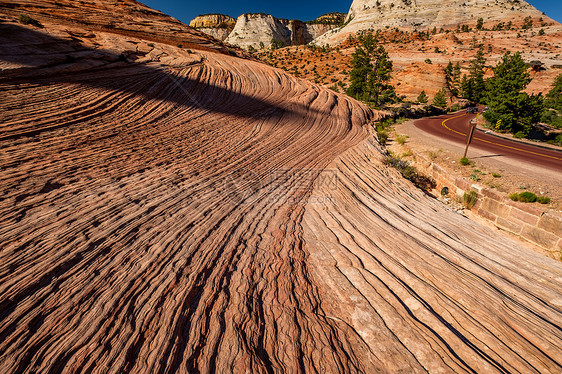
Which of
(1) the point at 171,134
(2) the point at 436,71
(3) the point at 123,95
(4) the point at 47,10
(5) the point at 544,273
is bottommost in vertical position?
(5) the point at 544,273

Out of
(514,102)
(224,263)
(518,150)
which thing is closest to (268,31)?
(514,102)

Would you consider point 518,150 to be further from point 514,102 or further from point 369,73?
point 369,73

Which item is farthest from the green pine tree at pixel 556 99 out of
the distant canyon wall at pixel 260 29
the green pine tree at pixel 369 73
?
the distant canyon wall at pixel 260 29

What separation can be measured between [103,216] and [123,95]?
8304 millimetres

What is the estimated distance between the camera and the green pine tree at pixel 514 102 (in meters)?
21.2

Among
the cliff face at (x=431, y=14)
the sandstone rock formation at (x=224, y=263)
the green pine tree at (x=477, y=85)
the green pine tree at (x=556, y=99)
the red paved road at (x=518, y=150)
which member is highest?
the cliff face at (x=431, y=14)

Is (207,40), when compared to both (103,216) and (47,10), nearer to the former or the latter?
(47,10)

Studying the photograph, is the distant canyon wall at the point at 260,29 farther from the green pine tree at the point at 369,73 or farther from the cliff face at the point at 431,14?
the green pine tree at the point at 369,73

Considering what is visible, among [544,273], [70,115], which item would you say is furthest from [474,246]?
[70,115]

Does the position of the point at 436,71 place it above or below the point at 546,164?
above

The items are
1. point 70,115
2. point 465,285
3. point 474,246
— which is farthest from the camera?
point 70,115

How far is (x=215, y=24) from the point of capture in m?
125

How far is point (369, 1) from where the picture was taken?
11188 cm

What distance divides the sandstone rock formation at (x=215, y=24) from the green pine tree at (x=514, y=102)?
117 metres
